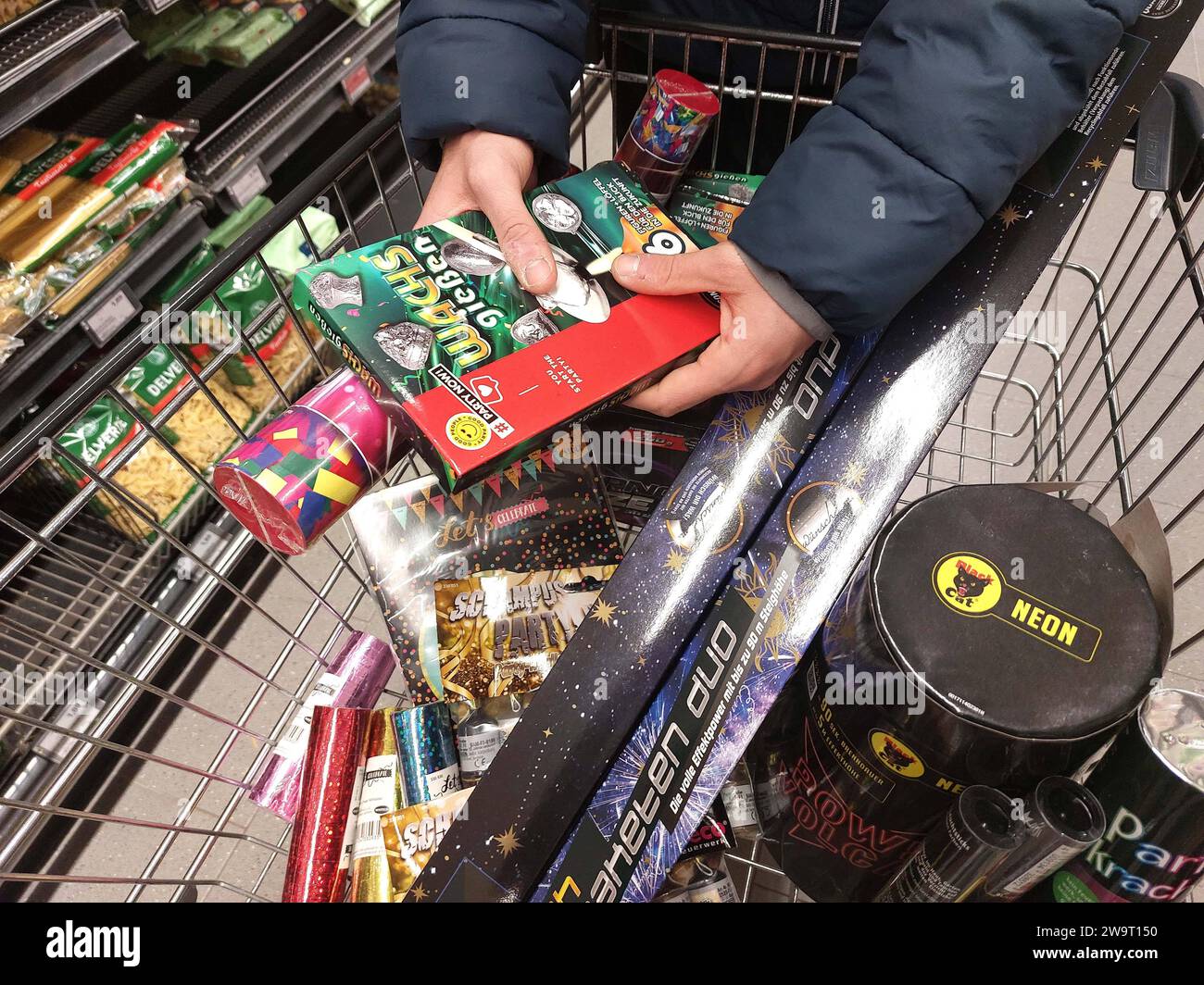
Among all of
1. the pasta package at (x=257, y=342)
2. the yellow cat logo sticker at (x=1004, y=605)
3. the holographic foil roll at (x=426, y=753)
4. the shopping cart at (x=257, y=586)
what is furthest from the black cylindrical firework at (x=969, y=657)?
the pasta package at (x=257, y=342)

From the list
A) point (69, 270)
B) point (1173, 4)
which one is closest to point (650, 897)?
point (1173, 4)

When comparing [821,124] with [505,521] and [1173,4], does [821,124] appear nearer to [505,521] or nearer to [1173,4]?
[1173,4]

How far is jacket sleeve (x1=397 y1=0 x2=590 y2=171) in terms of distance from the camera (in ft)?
3.14

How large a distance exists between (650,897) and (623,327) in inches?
22.1

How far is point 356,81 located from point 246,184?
497mm

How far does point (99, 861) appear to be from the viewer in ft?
5.20

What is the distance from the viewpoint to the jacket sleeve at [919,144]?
0.76 meters

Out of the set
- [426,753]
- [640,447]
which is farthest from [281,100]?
[426,753]

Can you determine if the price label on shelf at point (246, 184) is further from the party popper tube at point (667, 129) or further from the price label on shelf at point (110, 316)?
the party popper tube at point (667, 129)

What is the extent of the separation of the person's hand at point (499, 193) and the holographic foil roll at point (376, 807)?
58 centimetres

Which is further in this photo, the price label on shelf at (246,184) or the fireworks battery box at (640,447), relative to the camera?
the price label on shelf at (246,184)

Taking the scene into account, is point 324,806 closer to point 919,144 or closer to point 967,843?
point 967,843
